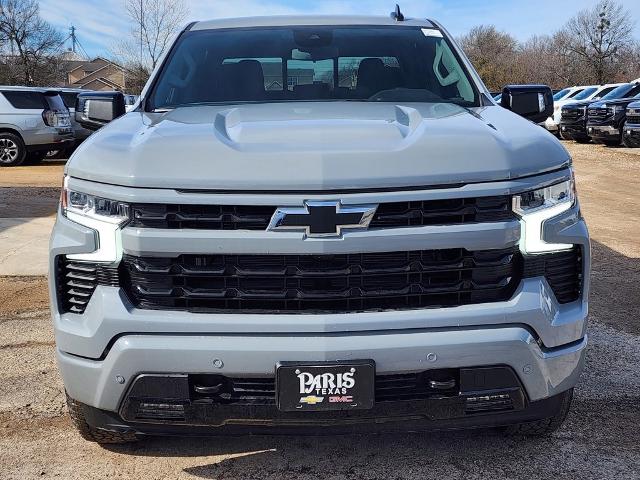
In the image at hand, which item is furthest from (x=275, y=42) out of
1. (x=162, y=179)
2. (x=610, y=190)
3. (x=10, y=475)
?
(x=610, y=190)

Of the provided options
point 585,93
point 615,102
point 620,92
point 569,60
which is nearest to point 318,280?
point 615,102

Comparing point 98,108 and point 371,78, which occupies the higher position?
point 371,78

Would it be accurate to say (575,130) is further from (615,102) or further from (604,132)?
(615,102)

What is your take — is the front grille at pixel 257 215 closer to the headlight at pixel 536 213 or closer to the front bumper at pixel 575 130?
the headlight at pixel 536 213

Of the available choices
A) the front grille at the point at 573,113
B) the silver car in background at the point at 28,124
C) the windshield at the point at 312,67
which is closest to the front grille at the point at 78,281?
the windshield at the point at 312,67

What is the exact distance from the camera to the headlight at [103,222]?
8.13 ft

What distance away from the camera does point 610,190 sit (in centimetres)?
1237

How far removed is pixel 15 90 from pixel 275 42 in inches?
540

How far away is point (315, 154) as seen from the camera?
7.98 ft

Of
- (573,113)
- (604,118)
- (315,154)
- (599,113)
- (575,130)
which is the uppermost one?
(315,154)

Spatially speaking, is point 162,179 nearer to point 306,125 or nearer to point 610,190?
point 306,125

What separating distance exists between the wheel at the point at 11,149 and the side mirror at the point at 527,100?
1430 cm

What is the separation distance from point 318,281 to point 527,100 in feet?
6.68

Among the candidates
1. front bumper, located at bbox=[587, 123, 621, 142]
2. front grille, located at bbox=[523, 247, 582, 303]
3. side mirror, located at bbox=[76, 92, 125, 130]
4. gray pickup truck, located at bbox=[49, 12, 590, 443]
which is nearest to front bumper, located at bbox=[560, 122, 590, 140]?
front bumper, located at bbox=[587, 123, 621, 142]
